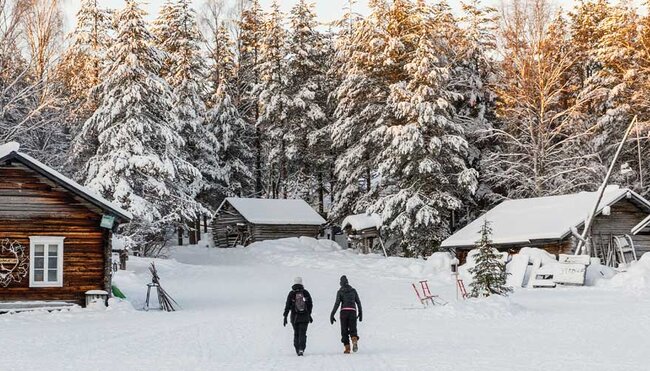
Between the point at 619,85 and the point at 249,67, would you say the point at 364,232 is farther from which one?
the point at 249,67

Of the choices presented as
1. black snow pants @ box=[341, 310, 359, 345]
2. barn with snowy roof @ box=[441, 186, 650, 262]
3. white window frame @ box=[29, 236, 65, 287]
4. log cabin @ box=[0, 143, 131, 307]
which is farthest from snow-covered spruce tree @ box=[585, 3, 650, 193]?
black snow pants @ box=[341, 310, 359, 345]

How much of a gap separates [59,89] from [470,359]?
90.0 feet

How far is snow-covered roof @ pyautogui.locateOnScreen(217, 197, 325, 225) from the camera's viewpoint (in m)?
49.4

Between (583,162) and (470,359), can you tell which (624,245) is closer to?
(583,162)

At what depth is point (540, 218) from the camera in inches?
1362

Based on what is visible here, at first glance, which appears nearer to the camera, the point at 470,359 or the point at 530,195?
the point at 470,359

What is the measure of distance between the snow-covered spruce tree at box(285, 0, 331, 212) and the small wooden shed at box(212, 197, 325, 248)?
394 centimetres

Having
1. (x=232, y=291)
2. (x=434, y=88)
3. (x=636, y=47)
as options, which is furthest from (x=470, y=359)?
(x=636, y=47)

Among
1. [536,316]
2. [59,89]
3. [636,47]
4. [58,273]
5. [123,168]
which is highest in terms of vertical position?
[636,47]

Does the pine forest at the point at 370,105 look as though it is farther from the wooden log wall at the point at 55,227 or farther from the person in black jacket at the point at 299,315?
the person in black jacket at the point at 299,315

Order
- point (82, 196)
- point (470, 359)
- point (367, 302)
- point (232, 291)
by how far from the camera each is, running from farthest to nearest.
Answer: point (232, 291) < point (367, 302) < point (82, 196) < point (470, 359)

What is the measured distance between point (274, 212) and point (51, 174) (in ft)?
98.6

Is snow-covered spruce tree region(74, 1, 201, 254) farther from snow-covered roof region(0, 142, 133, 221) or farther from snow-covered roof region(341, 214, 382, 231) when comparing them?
snow-covered roof region(0, 142, 133, 221)

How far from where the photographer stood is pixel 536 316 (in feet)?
64.3
